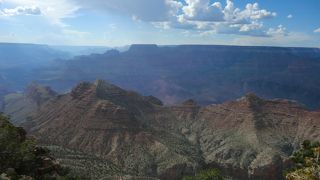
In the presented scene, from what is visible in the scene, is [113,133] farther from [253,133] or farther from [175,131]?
[253,133]

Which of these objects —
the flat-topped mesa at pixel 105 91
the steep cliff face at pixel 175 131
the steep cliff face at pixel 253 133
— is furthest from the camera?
the flat-topped mesa at pixel 105 91

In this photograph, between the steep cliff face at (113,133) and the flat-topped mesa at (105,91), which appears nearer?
the steep cliff face at (113,133)

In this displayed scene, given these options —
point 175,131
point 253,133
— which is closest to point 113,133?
point 175,131

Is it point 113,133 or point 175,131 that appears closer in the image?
point 113,133

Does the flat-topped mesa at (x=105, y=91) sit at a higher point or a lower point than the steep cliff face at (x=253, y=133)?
higher

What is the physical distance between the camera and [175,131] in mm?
167250

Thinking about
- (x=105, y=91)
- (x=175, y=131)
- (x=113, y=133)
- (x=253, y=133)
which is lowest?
(x=175, y=131)

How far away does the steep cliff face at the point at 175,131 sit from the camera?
131 meters

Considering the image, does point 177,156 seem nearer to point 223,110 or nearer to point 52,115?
point 223,110

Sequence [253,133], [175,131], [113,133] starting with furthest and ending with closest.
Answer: [175,131], [253,133], [113,133]

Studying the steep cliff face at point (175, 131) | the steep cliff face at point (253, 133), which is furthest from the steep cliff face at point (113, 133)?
the steep cliff face at point (253, 133)

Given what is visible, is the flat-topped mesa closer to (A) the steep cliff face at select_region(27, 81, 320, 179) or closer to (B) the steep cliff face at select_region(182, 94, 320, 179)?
(A) the steep cliff face at select_region(27, 81, 320, 179)

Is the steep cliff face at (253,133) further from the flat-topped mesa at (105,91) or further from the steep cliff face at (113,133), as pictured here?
the flat-topped mesa at (105,91)

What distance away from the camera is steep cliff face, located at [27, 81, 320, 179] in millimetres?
130625
